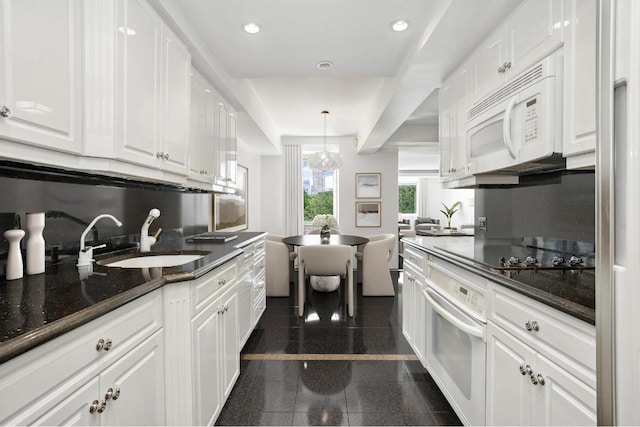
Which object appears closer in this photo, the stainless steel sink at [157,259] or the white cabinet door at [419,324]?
the stainless steel sink at [157,259]

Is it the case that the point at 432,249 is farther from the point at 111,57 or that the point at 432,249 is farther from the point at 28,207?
the point at 28,207

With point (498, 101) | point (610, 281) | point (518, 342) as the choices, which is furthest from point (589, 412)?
point (498, 101)

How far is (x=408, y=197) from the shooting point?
12.3 meters

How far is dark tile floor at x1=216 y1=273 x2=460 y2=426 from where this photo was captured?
182cm

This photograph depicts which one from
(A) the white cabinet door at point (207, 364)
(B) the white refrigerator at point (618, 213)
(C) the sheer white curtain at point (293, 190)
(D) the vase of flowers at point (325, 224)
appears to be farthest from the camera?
(C) the sheer white curtain at point (293, 190)

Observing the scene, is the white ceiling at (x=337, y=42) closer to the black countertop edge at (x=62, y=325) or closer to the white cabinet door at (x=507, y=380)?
the black countertop edge at (x=62, y=325)

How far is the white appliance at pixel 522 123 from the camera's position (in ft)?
4.72

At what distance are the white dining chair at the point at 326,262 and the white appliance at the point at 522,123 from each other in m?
1.77

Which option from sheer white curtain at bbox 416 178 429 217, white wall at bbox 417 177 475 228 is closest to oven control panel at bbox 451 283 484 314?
white wall at bbox 417 177 475 228

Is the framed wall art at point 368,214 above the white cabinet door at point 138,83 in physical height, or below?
below

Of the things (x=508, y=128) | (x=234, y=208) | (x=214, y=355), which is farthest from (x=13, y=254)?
(x=234, y=208)

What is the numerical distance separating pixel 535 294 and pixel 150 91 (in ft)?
6.66

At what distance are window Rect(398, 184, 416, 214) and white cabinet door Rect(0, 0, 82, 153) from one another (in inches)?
467

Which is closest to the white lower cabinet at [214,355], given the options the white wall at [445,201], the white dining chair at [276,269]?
the white dining chair at [276,269]
